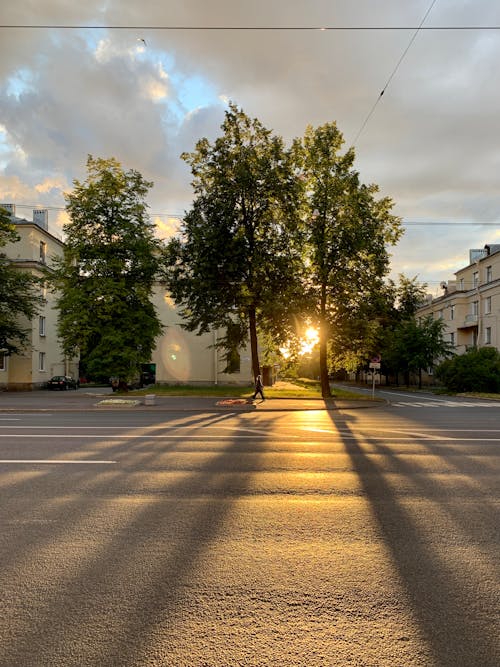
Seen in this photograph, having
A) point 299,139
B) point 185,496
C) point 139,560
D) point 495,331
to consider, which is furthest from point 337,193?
point 495,331

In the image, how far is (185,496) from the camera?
615cm

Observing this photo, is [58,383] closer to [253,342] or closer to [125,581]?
[253,342]

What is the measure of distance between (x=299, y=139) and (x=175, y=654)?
3136 centimetres

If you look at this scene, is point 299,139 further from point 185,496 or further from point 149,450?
point 185,496

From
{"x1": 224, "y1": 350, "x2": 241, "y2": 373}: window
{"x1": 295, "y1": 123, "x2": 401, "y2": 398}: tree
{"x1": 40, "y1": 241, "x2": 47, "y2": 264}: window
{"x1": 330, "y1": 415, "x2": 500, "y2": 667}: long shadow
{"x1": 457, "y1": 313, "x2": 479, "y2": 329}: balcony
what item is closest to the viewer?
{"x1": 330, "y1": 415, "x2": 500, "y2": 667}: long shadow

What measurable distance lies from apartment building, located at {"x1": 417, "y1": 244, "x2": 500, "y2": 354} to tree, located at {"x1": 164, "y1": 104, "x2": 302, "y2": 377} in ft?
86.4

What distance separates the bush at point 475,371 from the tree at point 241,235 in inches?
729

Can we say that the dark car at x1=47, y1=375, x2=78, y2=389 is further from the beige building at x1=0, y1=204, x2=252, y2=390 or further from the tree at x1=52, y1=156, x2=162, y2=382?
the tree at x1=52, y1=156, x2=162, y2=382

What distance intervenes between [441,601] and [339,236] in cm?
2611

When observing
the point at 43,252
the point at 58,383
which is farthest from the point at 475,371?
the point at 43,252

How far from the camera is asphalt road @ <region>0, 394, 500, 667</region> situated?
9.51 feet

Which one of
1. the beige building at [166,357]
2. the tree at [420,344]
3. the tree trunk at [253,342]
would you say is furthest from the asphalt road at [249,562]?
the tree at [420,344]

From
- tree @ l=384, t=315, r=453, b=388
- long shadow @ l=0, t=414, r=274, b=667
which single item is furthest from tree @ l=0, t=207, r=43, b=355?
long shadow @ l=0, t=414, r=274, b=667

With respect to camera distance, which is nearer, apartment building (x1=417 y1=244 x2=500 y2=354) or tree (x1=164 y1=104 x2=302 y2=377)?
tree (x1=164 y1=104 x2=302 y2=377)
